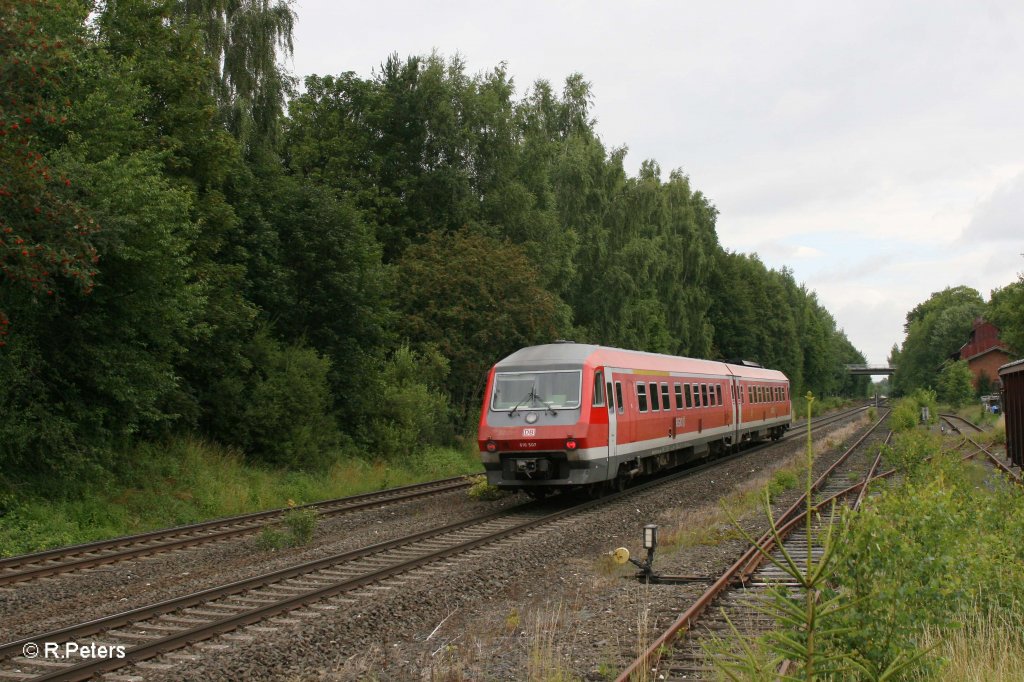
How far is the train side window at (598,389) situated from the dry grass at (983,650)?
974 centimetres

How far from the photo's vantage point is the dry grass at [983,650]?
5430mm

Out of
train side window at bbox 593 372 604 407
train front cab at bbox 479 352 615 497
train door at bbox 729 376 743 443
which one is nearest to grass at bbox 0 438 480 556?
train front cab at bbox 479 352 615 497

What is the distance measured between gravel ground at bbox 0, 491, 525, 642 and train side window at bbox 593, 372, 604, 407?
137 inches

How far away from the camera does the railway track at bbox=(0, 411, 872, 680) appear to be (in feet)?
23.5

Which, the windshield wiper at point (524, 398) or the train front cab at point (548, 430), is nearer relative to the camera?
the train front cab at point (548, 430)

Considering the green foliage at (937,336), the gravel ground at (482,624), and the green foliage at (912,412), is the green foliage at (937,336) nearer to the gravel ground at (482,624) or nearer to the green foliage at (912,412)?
the green foliage at (912,412)

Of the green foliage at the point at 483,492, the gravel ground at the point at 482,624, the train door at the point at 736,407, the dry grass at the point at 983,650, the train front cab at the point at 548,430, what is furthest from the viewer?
the train door at the point at 736,407

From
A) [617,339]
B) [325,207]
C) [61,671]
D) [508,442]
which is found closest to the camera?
[61,671]

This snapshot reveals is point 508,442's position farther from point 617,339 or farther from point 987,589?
point 617,339

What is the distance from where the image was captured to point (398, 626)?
8656 mm

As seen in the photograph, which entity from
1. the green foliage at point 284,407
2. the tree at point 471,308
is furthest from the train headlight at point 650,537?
the tree at point 471,308

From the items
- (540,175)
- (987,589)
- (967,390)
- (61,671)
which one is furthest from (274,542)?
(967,390)

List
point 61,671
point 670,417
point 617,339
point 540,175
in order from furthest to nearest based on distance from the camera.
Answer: point 617,339 < point 540,175 < point 670,417 < point 61,671

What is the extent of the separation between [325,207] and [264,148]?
2.64m
